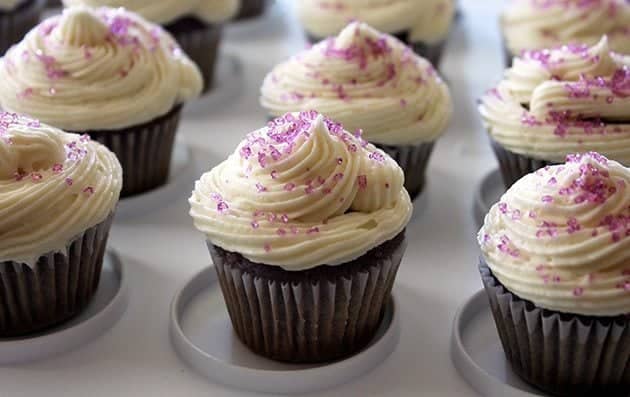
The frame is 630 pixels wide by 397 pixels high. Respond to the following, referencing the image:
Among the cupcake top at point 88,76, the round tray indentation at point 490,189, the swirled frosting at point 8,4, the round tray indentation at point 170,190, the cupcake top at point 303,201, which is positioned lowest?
the round tray indentation at point 490,189

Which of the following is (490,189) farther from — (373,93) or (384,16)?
(384,16)

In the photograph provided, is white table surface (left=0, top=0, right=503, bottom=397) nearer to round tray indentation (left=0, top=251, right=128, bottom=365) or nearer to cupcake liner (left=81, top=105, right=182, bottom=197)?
round tray indentation (left=0, top=251, right=128, bottom=365)

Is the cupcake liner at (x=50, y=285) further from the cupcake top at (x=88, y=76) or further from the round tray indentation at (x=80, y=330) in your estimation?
the cupcake top at (x=88, y=76)

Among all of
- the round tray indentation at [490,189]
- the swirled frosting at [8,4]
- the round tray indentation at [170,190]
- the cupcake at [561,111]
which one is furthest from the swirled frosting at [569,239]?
the swirled frosting at [8,4]

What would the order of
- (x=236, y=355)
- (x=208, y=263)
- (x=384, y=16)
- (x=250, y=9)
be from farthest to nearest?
(x=250, y=9), (x=384, y=16), (x=208, y=263), (x=236, y=355)

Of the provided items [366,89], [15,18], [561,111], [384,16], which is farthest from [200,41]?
[561,111]

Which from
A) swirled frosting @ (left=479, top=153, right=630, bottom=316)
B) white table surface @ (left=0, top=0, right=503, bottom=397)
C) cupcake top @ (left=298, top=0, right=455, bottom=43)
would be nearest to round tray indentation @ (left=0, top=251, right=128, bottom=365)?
white table surface @ (left=0, top=0, right=503, bottom=397)
